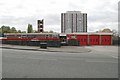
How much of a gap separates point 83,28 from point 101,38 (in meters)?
61.2

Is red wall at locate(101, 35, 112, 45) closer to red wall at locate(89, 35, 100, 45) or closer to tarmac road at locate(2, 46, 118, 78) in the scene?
red wall at locate(89, 35, 100, 45)

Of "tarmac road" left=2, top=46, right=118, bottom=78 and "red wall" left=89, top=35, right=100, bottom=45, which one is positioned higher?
"red wall" left=89, top=35, right=100, bottom=45

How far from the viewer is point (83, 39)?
66.5 meters

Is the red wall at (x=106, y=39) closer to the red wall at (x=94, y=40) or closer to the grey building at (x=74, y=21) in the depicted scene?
the red wall at (x=94, y=40)

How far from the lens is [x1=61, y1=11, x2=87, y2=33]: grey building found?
422ft

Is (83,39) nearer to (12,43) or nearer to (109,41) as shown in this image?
(109,41)

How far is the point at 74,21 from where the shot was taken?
13212cm

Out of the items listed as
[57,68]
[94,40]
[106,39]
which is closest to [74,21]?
[94,40]

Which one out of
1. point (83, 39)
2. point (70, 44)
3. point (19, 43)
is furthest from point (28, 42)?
point (83, 39)

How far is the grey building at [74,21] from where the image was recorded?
422 ft

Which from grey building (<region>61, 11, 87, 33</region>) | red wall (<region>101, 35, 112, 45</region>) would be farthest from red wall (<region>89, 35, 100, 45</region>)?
grey building (<region>61, 11, 87, 33</region>)

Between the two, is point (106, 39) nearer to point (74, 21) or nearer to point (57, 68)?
point (57, 68)

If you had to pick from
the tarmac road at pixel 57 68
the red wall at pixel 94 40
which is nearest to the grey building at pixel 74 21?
the red wall at pixel 94 40

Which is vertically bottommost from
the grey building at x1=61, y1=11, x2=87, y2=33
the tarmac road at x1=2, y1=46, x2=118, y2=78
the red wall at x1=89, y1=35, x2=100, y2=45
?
the tarmac road at x1=2, y1=46, x2=118, y2=78
